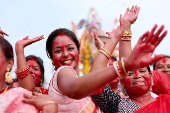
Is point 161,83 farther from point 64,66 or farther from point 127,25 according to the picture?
point 64,66

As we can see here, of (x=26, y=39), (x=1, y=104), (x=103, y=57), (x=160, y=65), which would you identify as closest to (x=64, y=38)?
(x=26, y=39)

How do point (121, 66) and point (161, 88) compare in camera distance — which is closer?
point (121, 66)

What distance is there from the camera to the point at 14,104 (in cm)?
168

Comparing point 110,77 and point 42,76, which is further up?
point 110,77

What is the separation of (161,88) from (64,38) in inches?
49.0

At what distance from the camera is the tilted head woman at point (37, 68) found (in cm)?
354

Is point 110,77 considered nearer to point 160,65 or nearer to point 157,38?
point 157,38

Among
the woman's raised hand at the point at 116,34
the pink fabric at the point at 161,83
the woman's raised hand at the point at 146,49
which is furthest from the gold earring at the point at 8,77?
the pink fabric at the point at 161,83

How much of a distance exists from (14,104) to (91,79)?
619 mm

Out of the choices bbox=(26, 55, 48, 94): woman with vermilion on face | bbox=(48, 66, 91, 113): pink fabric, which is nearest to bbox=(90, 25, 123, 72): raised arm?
bbox=(48, 66, 91, 113): pink fabric

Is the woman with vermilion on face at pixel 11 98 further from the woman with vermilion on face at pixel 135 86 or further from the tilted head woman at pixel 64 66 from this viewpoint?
the woman with vermilion on face at pixel 135 86

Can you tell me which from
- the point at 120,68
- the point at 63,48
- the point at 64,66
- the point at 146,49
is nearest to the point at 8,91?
the point at 64,66

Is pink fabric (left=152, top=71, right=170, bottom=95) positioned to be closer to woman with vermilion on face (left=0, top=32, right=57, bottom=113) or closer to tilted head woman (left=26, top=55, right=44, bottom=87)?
woman with vermilion on face (left=0, top=32, right=57, bottom=113)

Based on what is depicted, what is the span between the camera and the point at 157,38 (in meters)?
1.31
